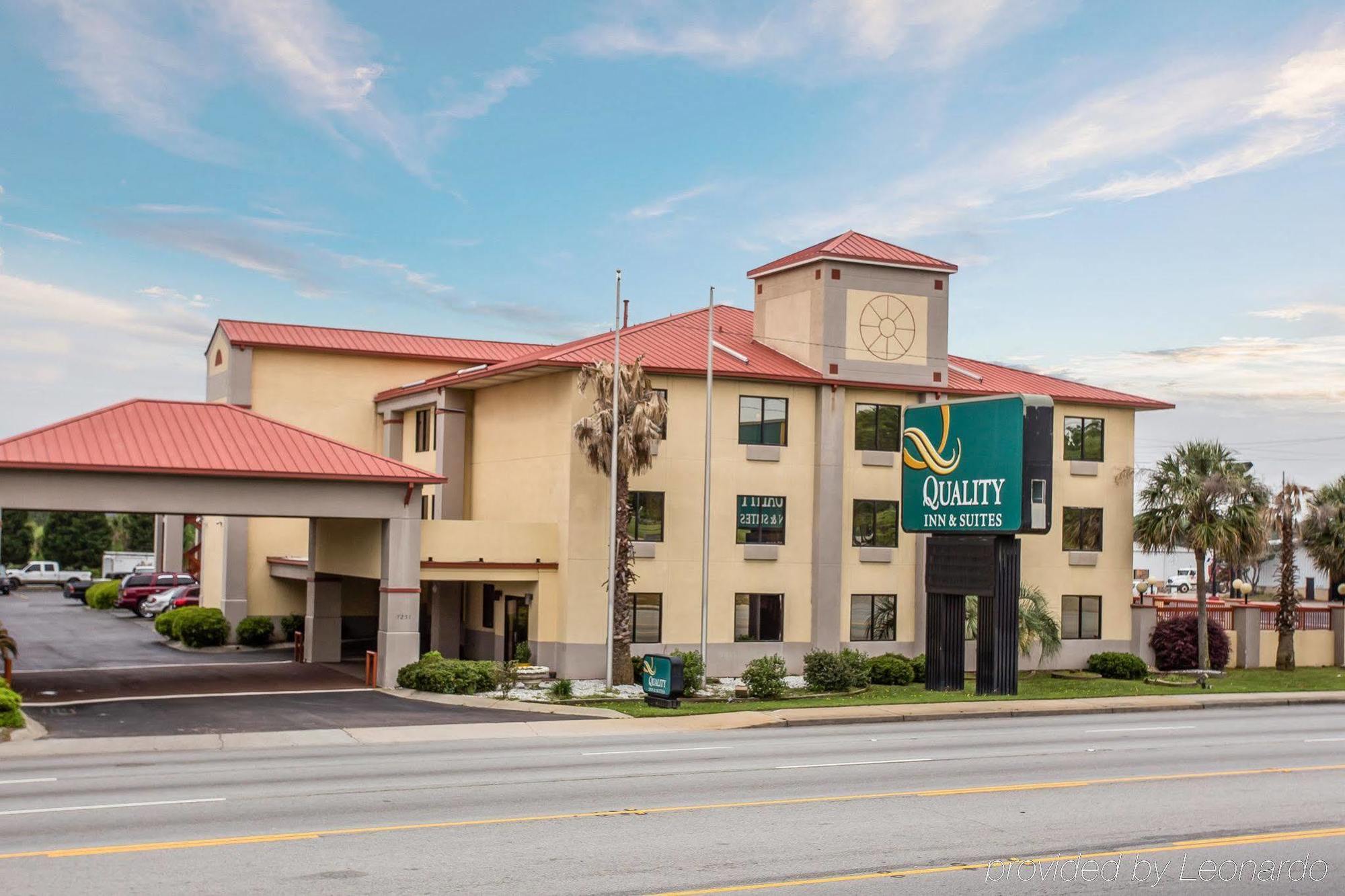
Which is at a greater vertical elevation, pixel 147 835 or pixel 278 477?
pixel 278 477

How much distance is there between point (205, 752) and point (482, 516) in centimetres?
2208

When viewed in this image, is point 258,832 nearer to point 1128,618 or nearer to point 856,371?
point 856,371

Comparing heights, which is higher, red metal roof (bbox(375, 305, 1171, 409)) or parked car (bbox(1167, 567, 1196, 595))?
red metal roof (bbox(375, 305, 1171, 409))

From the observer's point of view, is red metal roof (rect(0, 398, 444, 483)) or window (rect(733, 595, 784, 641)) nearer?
red metal roof (rect(0, 398, 444, 483))

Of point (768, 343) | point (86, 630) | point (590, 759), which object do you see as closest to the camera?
point (590, 759)

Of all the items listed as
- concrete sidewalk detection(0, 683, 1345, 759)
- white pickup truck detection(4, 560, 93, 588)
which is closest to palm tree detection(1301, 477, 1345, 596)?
concrete sidewalk detection(0, 683, 1345, 759)

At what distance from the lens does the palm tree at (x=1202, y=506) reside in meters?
47.7

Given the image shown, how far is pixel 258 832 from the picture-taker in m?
15.0

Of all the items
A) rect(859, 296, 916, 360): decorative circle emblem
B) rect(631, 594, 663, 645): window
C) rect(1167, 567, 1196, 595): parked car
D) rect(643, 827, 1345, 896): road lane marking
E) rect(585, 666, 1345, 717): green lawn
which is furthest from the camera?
rect(1167, 567, 1196, 595): parked car

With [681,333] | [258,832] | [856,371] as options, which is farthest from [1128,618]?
[258,832]

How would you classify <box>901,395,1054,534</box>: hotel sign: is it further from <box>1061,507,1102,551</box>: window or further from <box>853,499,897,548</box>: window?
<box>1061,507,1102,551</box>: window

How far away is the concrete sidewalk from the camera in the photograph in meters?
24.8

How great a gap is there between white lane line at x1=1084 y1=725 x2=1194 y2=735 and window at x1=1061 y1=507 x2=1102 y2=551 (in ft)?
63.5

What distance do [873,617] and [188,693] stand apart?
21507mm
